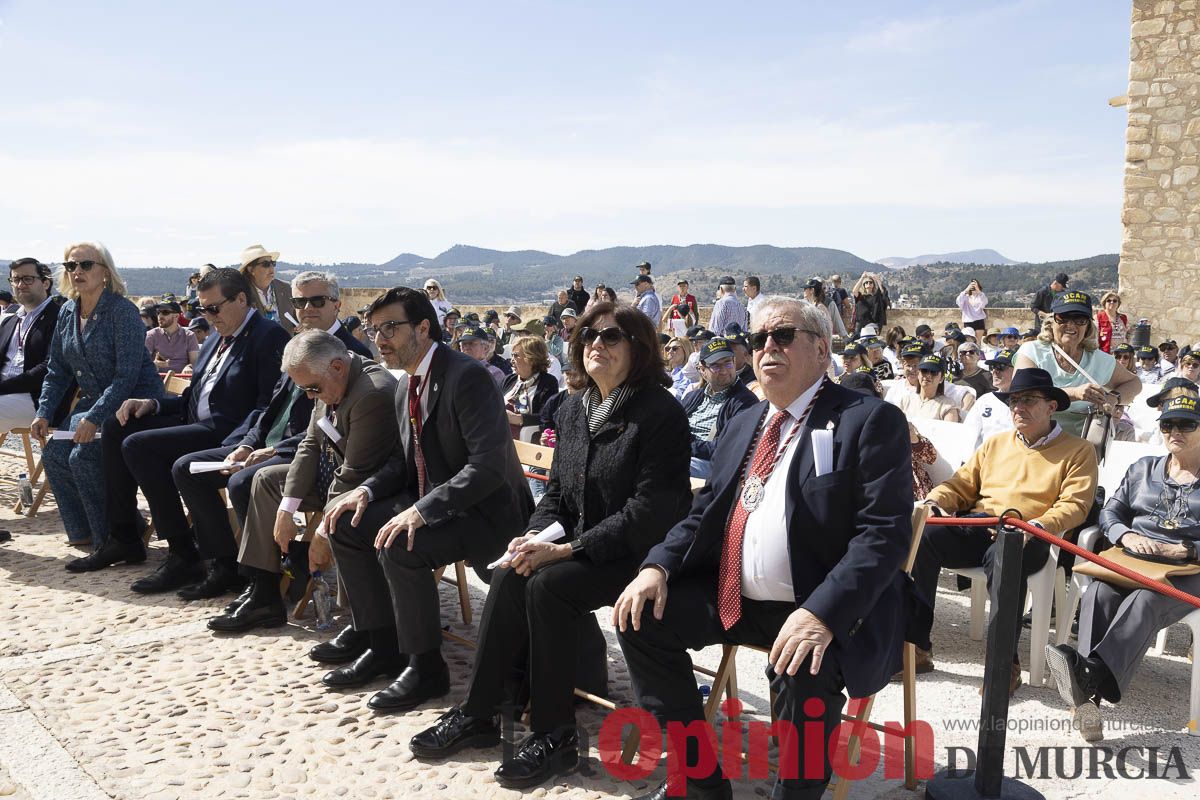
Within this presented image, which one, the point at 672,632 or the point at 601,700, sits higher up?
the point at 672,632

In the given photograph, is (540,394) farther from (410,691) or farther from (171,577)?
(410,691)

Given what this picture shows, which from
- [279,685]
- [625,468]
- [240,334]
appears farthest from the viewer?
[240,334]

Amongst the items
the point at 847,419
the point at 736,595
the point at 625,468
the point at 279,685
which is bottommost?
the point at 279,685

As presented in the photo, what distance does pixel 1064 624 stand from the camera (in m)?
4.16

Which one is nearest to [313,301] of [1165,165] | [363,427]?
[363,427]

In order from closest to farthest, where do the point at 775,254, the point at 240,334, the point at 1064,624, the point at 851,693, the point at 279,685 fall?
1. the point at 851,693
2. the point at 279,685
3. the point at 1064,624
4. the point at 240,334
5. the point at 775,254

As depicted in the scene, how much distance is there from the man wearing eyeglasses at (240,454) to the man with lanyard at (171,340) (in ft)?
21.5

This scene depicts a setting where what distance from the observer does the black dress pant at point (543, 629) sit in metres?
3.09

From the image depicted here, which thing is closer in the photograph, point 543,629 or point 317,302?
point 543,629

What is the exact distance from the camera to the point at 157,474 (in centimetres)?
520

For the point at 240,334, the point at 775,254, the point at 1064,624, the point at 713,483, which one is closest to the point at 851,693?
the point at 713,483

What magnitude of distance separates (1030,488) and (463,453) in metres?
2.50

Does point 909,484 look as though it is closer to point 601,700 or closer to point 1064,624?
point 601,700

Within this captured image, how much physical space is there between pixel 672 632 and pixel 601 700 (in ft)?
2.65
